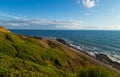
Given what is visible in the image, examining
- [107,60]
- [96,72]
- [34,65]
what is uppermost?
[96,72]

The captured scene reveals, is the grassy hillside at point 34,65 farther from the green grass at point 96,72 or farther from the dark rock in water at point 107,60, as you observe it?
the dark rock in water at point 107,60

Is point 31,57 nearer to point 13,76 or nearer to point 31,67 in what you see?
point 31,67

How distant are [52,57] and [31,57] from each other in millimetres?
7485

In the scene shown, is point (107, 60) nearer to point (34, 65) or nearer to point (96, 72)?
point (34, 65)

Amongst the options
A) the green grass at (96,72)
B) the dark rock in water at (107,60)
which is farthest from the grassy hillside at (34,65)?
the dark rock in water at (107,60)

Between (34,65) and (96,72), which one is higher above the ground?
(96,72)

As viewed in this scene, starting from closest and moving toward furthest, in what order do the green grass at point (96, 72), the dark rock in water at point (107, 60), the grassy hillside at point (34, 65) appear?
1. the green grass at point (96, 72)
2. the grassy hillside at point (34, 65)
3. the dark rock in water at point (107, 60)

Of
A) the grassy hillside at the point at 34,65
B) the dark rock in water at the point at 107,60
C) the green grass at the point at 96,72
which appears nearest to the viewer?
the green grass at the point at 96,72

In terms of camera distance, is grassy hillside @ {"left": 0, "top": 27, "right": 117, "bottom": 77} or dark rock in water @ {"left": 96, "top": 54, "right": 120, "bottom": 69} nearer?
grassy hillside @ {"left": 0, "top": 27, "right": 117, "bottom": 77}

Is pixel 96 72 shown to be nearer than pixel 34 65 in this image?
Yes

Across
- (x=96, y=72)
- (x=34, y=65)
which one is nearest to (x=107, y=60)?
(x=34, y=65)

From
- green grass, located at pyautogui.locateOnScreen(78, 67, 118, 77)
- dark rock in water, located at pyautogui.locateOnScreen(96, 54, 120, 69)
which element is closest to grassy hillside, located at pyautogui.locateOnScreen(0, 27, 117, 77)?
green grass, located at pyautogui.locateOnScreen(78, 67, 118, 77)

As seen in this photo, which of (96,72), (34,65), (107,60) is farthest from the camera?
(107,60)

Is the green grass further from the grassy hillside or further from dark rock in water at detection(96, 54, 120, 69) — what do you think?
dark rock in water at detection(96, 54, 120, 69)
